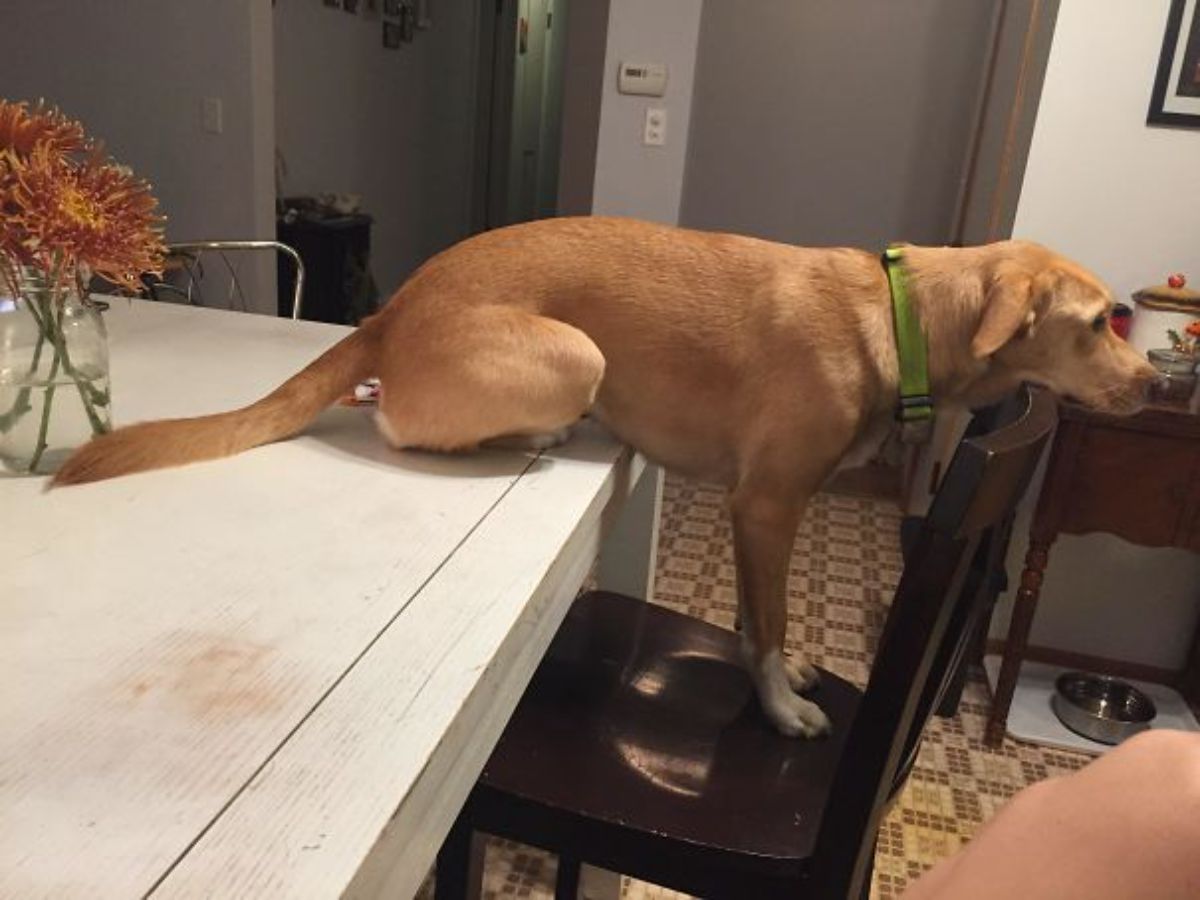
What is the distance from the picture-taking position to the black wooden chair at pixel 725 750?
0.79 meters

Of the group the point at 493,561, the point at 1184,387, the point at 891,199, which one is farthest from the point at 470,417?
the point at 891,199

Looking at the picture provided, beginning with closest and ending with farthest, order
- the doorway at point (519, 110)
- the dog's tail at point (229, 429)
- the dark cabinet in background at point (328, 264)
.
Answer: the dog's tail at point (229, 429), the dark cabinet in background at point (328, 264), the doorway at point (519, 110)

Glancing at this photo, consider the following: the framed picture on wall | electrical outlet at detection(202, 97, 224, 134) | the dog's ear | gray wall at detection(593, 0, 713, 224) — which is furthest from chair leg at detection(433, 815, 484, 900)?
electrical outlet at detection(202, 97, 224, 134)

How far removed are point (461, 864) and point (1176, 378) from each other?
5.70 ft

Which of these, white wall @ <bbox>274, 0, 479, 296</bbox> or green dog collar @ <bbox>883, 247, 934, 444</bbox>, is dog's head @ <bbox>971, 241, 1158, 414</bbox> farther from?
white wall @ <bbox>274, 0, 479, 296</bbox>

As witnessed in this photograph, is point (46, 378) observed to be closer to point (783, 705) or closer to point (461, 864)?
point (461, 864)

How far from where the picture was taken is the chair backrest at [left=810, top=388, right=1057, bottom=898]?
749 millimetres

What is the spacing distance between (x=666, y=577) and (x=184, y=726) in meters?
2.27

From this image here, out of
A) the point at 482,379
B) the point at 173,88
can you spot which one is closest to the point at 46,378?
the point at 482,379

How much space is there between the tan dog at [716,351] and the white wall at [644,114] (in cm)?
199

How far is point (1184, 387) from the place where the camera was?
2.04 m

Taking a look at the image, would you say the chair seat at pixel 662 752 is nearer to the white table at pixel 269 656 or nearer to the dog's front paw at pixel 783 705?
the dog's front paw at pixel 783 705

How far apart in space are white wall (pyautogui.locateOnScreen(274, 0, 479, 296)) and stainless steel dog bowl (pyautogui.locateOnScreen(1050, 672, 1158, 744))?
3.69 m

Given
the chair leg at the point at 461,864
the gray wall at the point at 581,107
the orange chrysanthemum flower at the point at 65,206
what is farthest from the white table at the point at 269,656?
the gray wall at the point at 581,107
